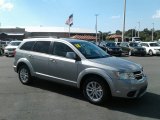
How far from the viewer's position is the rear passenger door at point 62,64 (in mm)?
8594

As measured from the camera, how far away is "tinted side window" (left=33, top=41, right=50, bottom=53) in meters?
9.71

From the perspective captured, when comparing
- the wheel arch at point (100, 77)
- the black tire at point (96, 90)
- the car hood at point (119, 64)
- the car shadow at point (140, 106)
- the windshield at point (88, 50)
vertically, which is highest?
the windshield at point (88, 50)

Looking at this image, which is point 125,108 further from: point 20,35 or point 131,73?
point 20,35

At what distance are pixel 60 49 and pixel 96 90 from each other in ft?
6.32

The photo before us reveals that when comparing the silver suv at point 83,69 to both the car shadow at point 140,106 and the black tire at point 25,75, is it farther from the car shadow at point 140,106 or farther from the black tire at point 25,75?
the car shadow at point 140,106

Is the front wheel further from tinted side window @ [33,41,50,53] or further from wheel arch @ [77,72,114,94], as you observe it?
tinted side window @ [33,41,50,53]

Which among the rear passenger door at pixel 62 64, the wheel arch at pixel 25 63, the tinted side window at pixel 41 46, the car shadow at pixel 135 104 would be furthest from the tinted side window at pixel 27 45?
the car shadow at pixel 135 104

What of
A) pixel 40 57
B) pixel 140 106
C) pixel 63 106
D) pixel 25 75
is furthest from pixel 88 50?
pixel 25 75

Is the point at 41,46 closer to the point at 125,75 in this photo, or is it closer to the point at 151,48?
the point at 125,75

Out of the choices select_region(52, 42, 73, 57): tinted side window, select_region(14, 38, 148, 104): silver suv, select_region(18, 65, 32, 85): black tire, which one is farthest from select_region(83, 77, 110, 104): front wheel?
select_region(18, 65, 32, 85): black tire

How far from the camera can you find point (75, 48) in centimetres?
879

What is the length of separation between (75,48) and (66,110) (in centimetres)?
213

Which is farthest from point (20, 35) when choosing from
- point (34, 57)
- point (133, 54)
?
point (34, 57)

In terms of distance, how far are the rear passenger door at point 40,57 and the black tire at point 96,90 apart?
1.75m
